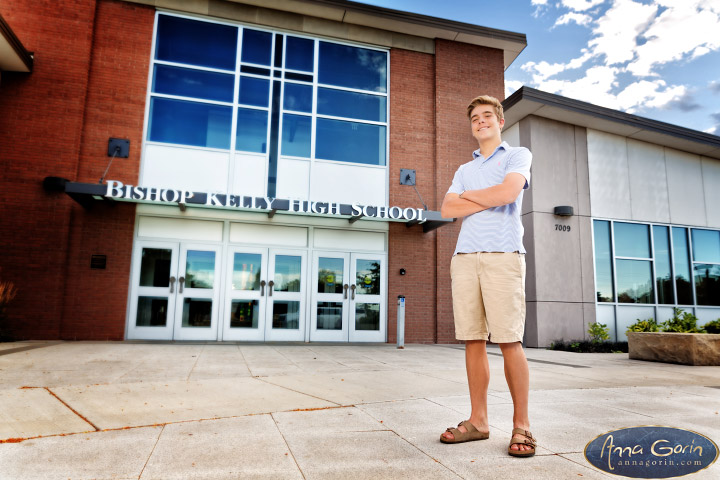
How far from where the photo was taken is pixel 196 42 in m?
10.9

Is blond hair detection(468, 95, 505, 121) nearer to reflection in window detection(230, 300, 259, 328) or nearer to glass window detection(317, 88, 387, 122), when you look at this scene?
reflection in window detection(230, 300, 259, 328)

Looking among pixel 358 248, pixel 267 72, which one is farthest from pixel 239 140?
pixel 358 248

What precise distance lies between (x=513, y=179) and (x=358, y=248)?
866 cm

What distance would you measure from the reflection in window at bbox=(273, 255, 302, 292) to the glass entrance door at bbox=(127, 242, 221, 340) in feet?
4.31

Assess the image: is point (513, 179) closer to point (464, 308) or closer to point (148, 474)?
point (464, 308)

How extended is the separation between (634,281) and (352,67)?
349 inches

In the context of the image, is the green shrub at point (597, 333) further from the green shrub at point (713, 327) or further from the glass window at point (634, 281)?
the green shrub at point (713, 327)

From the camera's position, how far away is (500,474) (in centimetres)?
218

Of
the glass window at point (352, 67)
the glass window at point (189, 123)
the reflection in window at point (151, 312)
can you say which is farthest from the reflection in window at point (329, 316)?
the glass window at point (352, 67)

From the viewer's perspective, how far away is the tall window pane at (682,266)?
40.3ft

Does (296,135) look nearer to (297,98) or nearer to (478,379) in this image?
(297,98)

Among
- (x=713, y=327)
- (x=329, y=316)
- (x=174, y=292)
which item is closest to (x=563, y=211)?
(x=713, y=327)

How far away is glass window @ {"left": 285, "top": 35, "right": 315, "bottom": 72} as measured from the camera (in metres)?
11.4

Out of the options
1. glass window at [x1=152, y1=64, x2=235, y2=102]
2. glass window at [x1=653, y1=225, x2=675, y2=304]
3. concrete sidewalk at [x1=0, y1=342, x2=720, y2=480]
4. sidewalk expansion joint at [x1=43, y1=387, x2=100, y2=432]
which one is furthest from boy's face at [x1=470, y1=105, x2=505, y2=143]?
glass window at [x1=653, y1=225, x2=675, y2=304]
